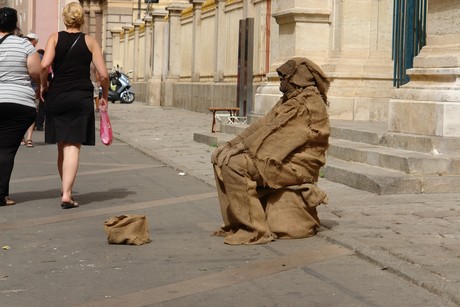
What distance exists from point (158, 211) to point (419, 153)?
2792 millimetres

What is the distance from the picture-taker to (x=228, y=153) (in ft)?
25.9

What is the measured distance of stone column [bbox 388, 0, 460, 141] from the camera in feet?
35.5

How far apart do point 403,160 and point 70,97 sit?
3.09m

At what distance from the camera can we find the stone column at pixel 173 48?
119 feet

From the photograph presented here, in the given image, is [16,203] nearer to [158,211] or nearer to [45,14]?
[158,211]

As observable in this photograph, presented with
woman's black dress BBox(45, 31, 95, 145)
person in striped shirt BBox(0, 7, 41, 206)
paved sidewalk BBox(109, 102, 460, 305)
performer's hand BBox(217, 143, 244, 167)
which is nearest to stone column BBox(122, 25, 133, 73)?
paved sidewalk BBox(109, 102, 460, 305)

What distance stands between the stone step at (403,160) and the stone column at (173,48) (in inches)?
959

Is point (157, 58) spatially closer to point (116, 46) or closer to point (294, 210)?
point (116, 46)

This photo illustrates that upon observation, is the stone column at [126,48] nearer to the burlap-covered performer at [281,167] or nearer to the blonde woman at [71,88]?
the blonde woman at [71,88]

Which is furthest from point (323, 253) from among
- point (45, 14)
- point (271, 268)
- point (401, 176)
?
point (45, 14)

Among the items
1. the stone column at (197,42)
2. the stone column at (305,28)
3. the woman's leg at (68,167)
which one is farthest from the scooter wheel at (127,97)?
the woman's leg at (68,167)

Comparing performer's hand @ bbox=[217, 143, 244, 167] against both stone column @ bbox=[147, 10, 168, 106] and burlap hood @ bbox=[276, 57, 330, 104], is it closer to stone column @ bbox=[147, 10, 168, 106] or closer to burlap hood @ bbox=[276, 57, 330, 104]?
burlap hood @ bbox=[276, 57, 330, 104]

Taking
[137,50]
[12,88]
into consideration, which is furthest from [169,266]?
[137,50]

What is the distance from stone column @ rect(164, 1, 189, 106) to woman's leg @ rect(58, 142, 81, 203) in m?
26.2
